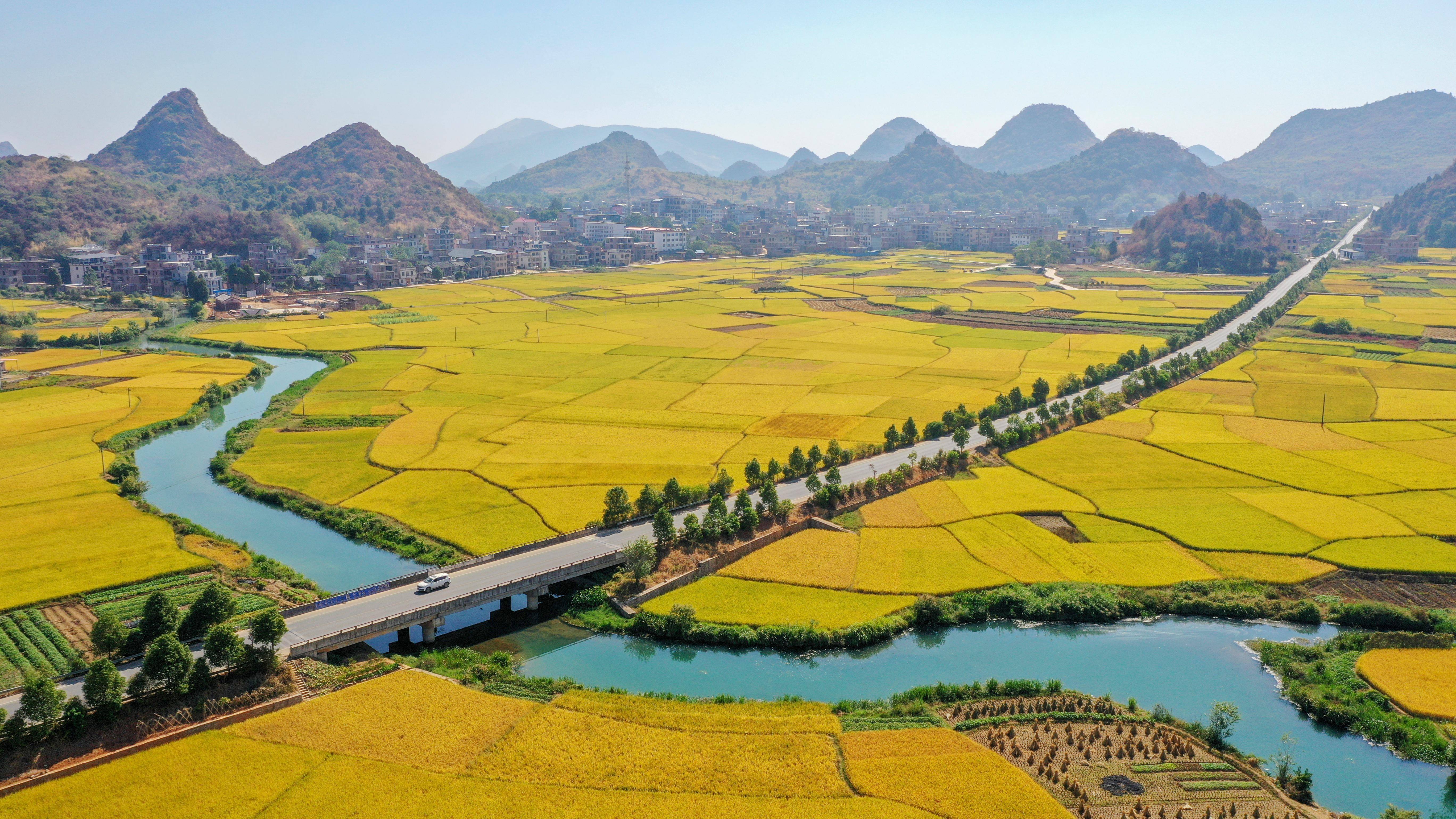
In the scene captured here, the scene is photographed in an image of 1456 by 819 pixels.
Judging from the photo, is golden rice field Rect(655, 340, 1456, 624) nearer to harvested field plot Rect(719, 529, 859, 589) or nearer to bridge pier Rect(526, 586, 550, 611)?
harvested field plot Rect(719, 529, 859, 589)

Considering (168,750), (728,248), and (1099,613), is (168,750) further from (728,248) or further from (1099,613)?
(728,248)

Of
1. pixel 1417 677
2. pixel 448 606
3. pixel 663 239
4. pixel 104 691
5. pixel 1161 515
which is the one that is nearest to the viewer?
pixel 104 691

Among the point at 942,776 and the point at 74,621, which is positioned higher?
the point at 74,621

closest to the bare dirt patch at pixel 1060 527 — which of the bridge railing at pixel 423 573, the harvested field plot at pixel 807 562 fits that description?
the harvested field plot at pixel 807 562

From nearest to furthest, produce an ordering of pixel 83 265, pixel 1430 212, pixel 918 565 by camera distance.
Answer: pixel 918 565, pixel 83 265, pixel 1430 212

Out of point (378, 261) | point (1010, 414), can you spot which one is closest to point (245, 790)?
point (1010, 414)

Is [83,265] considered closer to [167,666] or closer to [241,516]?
[241,516]

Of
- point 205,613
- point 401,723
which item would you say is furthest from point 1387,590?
point 205,613
